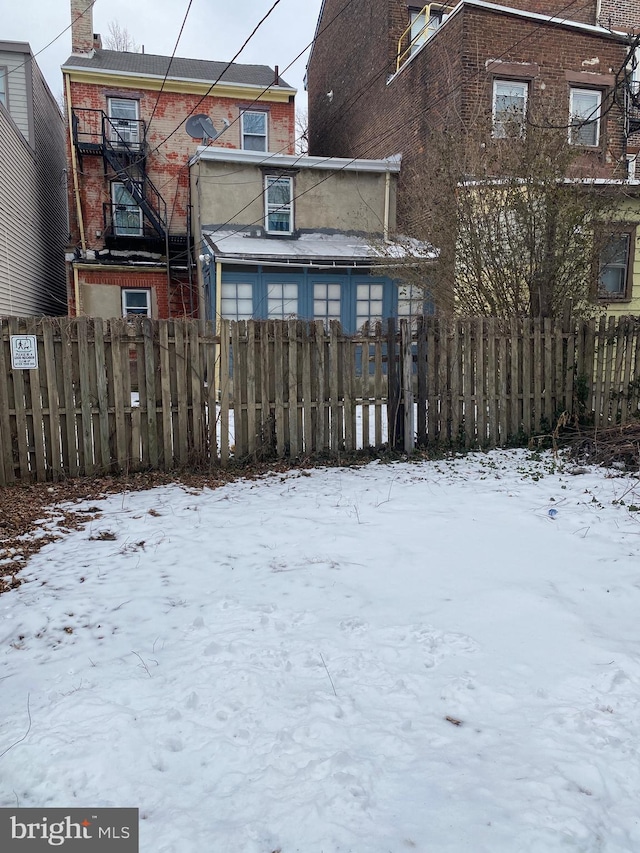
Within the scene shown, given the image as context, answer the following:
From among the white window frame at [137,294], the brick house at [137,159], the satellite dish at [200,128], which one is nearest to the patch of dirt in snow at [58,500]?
the brick house at [137,159]

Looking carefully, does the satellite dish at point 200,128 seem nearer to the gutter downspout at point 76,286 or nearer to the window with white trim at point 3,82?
the window with white trim at point 3,82

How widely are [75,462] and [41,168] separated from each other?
17.3m

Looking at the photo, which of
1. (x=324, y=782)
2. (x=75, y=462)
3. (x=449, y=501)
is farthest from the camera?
(x=75, y=462)

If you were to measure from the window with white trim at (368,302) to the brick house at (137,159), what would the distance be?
5.46 meters

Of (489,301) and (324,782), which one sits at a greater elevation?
(489,301)

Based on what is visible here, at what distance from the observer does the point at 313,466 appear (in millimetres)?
7223

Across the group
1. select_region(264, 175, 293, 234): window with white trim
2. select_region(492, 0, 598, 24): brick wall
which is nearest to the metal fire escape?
select_region(264, 175, 293, 234): window with white trim

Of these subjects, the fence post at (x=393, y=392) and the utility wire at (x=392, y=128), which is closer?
the fence post at (x=393, y=392)

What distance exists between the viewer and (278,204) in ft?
55.1

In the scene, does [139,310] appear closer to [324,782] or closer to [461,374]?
[461,374]

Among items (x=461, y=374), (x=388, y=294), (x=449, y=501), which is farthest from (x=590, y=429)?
(x=388, y=294)

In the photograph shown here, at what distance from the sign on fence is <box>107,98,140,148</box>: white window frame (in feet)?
50.5

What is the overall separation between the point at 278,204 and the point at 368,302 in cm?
383

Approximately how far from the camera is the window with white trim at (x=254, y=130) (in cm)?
2056
